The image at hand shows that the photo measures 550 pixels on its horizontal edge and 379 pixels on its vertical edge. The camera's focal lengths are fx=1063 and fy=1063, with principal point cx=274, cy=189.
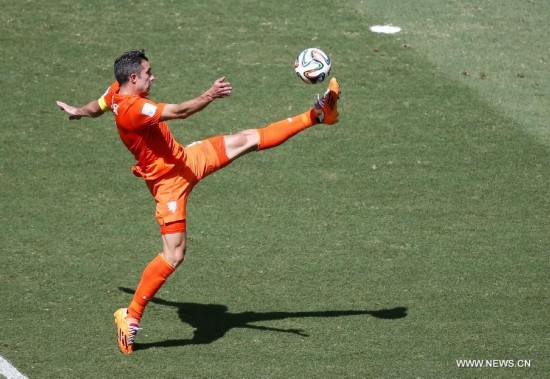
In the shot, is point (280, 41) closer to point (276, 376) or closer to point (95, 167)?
point (95, 167)

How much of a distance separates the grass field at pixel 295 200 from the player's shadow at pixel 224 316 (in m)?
0.02

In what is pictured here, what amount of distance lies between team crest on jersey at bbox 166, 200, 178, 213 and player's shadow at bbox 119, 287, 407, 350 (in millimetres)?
1064

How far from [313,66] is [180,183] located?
1738 millimetres

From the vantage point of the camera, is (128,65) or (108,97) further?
(108,97)

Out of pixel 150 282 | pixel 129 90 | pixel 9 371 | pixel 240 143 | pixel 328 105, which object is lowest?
pixel 9 371

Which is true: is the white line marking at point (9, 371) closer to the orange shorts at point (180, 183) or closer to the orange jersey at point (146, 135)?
the orange shorts at point (180, 183)

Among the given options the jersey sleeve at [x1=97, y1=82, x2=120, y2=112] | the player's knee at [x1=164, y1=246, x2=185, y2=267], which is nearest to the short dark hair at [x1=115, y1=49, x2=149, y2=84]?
the jersey sleeve at [x1=97, y1=82, x2=120, y2=112]

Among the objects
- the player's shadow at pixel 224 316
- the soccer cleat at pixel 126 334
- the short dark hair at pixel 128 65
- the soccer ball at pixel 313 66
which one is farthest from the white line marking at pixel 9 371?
the soccer ball at pixel 313 66

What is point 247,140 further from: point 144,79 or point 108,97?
point 108,97

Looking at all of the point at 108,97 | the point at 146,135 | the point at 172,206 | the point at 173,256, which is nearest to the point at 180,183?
the point at 172,206

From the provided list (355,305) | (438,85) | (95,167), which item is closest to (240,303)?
(355,305)

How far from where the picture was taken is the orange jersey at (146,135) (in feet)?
26.9

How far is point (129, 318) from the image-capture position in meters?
8.51

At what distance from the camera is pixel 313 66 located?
30.9ft
